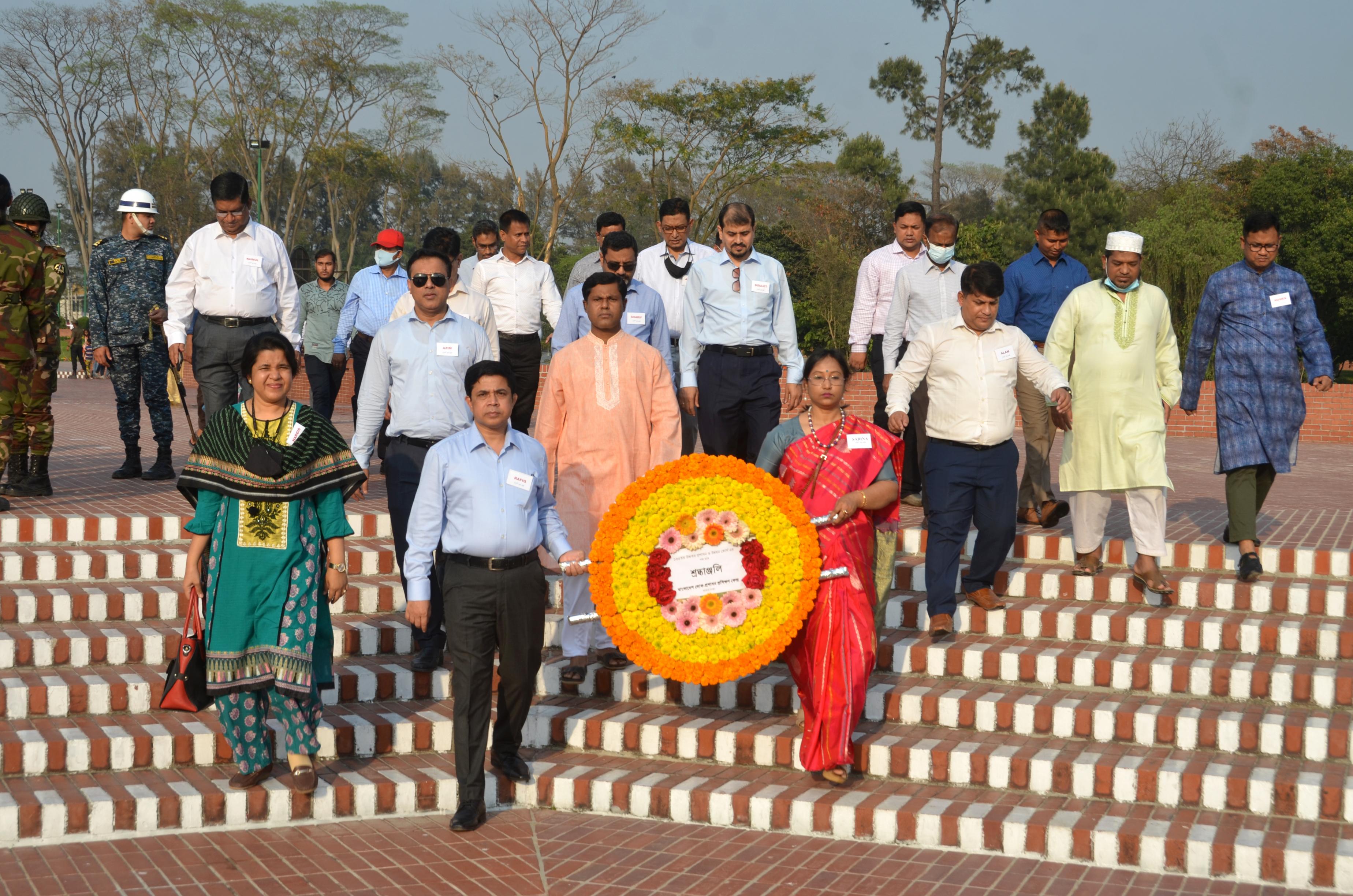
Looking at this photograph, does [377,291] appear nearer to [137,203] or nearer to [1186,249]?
[137,203]

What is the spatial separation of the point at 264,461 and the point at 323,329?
7618mm

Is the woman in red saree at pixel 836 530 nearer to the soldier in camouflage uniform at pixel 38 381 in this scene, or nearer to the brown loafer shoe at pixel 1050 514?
the brown loafer shoe at pixel 1050 514

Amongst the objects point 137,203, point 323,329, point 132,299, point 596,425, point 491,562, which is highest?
point 137,203

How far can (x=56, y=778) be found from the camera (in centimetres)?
489

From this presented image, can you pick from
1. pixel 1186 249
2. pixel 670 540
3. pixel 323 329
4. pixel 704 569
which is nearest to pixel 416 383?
pixel 670 540

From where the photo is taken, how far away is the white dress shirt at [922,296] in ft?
25.6

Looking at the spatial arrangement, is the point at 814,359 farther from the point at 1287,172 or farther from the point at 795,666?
the point at 1287,172

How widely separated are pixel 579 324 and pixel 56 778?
3270mm

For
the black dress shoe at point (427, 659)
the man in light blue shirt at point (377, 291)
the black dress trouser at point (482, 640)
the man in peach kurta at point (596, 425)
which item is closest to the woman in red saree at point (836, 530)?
the man in peach kurta at point (596, 425)

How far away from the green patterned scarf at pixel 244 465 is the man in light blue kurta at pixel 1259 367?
4.63 m

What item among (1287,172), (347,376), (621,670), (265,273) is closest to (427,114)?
(347,376)

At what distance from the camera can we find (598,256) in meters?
7.69

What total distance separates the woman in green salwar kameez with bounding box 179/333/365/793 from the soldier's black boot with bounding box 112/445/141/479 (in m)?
5.18

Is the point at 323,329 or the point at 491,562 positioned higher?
the point at 323,329
